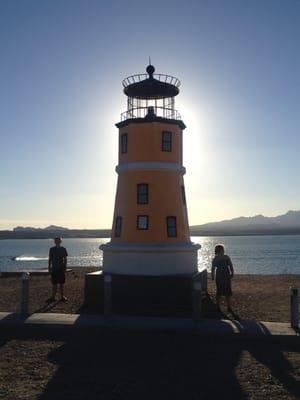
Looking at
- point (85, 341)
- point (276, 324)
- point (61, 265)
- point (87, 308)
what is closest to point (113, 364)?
point (85, 341)

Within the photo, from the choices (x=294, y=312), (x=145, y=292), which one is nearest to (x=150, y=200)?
(x=145, y=292)

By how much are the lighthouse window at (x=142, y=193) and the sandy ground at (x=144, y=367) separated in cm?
757

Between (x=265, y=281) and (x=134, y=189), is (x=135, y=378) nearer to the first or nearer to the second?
(x=134, y=189)

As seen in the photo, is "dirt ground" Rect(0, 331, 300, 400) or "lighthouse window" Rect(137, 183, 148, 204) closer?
"dirt ground" Rect(0, 331, 300, 400)

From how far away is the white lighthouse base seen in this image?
1741 cm

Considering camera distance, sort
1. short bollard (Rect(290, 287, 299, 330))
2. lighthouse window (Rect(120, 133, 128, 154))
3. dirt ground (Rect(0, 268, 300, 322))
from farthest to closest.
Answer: lighthouse window (Rect(120, 133, 128, 154)) < dirt ground (Rect(0, 268, 300, 322)) < short bollard (Rect(290, 287, 299, 330))

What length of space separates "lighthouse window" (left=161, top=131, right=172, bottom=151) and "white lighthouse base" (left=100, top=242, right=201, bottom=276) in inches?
152

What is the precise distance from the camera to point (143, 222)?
17938mm

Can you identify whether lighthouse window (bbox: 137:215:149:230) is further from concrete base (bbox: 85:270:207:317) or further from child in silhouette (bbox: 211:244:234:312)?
child in silhouette (bbox: 211:244:234:312)

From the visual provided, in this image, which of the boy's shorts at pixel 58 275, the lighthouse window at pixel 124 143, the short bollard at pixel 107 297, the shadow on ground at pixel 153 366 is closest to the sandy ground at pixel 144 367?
the shadow on ground at pixel 153 366

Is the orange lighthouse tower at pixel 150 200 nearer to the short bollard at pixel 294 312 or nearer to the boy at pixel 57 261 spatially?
the boy at pixel 57 261

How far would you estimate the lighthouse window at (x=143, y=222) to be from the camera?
704 inches

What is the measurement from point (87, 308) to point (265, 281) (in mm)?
11956

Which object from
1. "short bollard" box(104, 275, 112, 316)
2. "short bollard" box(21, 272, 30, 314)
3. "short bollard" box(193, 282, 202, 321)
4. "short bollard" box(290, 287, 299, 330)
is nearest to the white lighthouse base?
"short bollard" box(104, 275, 112, 316)
